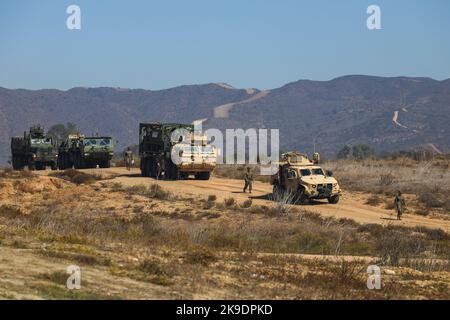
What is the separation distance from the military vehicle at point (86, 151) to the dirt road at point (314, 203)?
3236 millimetres

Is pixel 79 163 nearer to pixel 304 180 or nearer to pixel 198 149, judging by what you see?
pixel 198 149

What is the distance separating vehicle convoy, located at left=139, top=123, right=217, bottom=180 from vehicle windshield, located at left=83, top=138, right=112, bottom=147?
656 cm

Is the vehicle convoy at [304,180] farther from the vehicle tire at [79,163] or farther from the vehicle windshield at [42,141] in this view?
the vehicle windshield at [42,141]

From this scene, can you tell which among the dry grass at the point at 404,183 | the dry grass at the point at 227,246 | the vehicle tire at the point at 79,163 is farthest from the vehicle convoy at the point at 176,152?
the vehicle tire at the point at 79,163

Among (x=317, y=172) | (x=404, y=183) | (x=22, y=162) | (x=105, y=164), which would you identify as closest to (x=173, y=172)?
(x=317, y=172)

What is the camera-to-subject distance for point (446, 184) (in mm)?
39969

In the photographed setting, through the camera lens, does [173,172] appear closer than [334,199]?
No

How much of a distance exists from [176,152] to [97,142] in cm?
1153

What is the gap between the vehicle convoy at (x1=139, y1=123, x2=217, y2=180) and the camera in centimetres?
3912

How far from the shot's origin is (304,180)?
3103 centimetres

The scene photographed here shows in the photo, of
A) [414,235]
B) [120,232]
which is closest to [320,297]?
[120,232]
